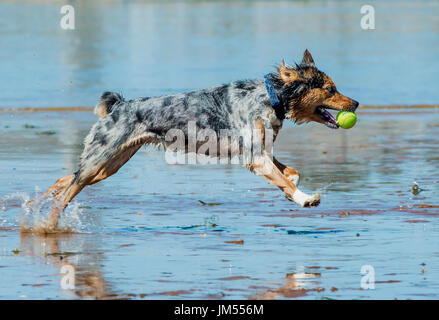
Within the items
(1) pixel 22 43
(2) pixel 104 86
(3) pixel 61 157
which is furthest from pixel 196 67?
(3) pixel 61 157

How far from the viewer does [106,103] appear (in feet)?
35.1

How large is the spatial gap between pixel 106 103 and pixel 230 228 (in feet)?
5.48

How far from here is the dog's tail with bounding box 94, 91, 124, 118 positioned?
35.0 ft

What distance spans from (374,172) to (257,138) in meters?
3.28

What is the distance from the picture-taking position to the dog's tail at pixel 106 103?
10.7 meters

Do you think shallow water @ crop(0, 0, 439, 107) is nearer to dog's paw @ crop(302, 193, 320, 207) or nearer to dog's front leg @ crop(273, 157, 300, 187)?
dog's front leg @ crop(273, 157, 300, 187)

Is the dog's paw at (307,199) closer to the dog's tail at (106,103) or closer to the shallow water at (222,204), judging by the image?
the shallow water at (222,204)

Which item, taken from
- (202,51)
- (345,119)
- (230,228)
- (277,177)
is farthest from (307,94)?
(202,51)

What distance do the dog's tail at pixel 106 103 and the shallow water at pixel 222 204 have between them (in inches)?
40.1

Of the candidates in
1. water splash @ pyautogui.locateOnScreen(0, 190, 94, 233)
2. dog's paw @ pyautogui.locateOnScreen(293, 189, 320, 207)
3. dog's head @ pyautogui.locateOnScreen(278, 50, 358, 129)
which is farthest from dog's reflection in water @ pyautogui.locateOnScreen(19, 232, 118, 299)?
dog's head @ pyautogui.locateOnScreen(278, 50, 358, 129)

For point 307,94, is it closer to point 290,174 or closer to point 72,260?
point 290,174

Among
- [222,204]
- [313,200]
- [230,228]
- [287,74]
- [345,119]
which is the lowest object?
[230,228]

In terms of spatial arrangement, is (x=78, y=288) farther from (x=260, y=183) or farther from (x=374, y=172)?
(x=374, y=172)
